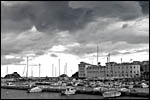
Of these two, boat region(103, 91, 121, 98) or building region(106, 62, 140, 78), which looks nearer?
boat region(103, 91, 121, 98)

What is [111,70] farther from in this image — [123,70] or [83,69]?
[83,69]

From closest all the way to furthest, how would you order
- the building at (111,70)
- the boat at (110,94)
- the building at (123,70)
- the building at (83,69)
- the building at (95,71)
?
the boat at (110,94) → the building at (123,70) → the building at (111,70) → the building at (95,71) → the building at (83,69)

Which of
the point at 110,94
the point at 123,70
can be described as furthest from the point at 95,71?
the point at 110,94

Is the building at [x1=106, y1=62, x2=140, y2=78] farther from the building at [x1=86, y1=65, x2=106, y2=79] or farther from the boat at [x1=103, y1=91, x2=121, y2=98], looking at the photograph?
the boat at [x1=103, y1=91, x2=121, y2=98]

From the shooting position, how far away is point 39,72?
11100 centimetres

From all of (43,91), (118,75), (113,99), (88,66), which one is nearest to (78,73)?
(88,66)

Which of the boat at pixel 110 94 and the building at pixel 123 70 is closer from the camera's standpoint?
the boat at pixel 110 94

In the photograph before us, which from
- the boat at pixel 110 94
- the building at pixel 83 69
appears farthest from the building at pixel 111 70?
the boat at pixel 110 94

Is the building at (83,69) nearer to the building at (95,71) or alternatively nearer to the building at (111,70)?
the building at (111,70)

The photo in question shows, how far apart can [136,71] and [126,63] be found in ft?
19.9

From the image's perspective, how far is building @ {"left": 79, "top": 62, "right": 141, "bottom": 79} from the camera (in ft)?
356

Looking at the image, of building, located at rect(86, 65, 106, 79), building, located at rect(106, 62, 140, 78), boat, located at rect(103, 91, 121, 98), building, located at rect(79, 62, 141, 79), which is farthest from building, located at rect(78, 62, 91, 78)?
boat, located at rect(103, 91, 121, 98)

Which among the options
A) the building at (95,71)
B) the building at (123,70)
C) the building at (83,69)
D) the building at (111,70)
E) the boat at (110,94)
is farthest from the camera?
the building at (83,69)

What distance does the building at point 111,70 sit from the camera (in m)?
109
